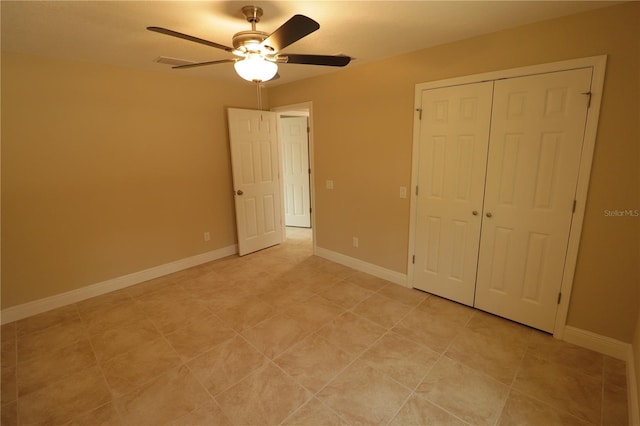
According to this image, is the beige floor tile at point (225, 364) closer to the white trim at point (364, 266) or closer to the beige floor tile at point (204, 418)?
the beige floor tile at point (204, 418)

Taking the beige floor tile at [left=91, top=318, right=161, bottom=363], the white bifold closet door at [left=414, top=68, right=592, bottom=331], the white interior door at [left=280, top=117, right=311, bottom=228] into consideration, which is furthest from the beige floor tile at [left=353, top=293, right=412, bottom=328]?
the white interior door at [left=280, top=117, right=311, bottom=228]

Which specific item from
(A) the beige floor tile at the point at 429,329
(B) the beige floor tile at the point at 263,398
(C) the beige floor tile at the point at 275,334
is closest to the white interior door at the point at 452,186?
(A) the beige floor tile at the point at 429,329

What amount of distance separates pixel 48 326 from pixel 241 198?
237cm

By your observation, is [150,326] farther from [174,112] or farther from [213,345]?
[174,112]

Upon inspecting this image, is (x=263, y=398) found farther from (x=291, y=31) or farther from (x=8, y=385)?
(x=291, y=31)

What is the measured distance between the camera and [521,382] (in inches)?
76.6

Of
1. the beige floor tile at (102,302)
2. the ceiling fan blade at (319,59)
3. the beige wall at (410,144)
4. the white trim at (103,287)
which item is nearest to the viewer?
the ceiling fan blade at (319,59)

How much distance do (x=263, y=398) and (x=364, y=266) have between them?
2090 mm

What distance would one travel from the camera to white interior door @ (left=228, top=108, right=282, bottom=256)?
4047mm

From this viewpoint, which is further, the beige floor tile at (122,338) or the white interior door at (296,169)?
the white interior door at (296,169)

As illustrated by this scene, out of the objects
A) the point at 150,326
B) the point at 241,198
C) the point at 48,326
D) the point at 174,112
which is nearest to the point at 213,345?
the point at 150,326

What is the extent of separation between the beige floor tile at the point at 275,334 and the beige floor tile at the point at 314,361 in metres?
0.08

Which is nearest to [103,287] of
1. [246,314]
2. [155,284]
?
[155,284]

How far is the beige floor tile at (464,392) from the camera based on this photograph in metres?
1.73
